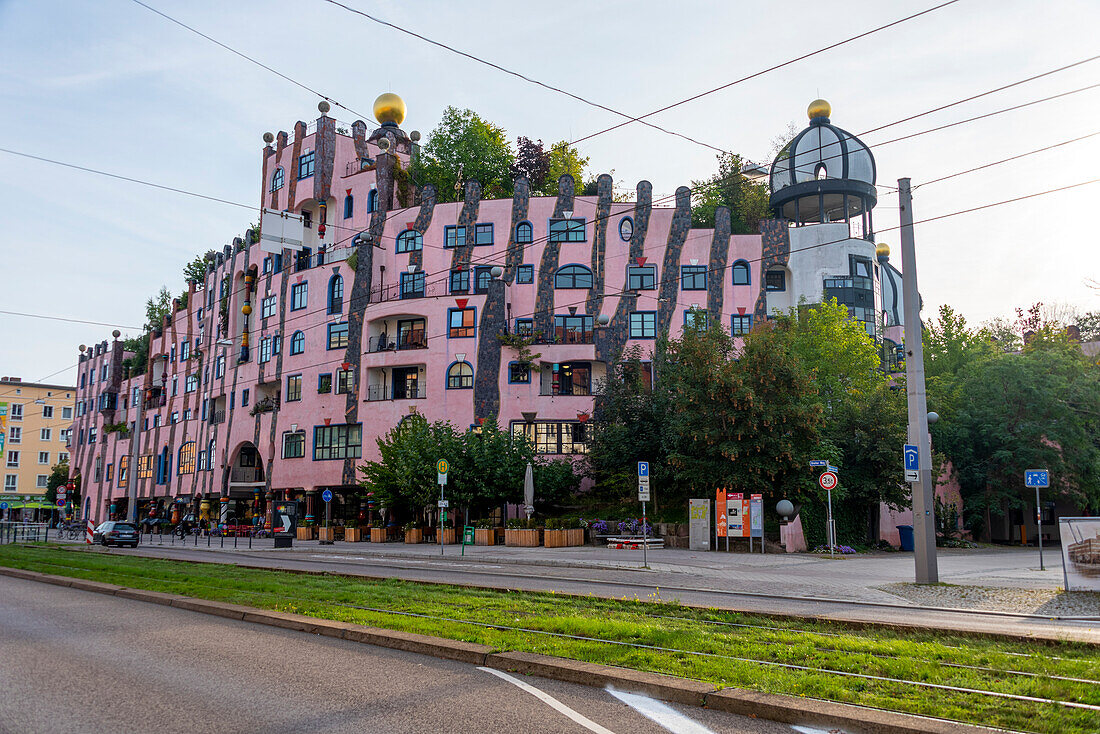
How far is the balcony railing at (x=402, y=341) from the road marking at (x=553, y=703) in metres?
41.9

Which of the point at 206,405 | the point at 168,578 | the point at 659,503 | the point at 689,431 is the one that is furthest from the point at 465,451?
the point at 206,405

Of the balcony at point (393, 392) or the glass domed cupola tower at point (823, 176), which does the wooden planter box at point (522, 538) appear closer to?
the balcony at point (393, 392)

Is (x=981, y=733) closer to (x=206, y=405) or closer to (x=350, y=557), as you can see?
(x=350, y=557)

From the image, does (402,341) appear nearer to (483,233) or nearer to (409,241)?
(409,241)

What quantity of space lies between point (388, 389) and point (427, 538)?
43.8ft

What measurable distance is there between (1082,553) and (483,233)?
3988 centimetres

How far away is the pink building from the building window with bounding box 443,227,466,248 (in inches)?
3.5

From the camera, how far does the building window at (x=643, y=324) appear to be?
4841 centimetres

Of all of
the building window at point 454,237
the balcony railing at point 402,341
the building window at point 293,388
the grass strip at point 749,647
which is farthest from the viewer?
the building window at point 293,388

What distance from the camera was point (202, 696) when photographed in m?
7.09

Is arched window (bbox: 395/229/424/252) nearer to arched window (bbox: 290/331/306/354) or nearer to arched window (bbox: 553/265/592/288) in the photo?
arched window (bbox: 553/265/592/288)

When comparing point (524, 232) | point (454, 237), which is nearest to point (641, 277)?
point (524, 232)

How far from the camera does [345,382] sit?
171ft

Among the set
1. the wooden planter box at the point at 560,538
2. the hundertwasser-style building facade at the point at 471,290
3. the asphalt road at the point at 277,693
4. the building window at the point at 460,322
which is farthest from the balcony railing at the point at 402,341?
the asphalt road at the point at 277,693
